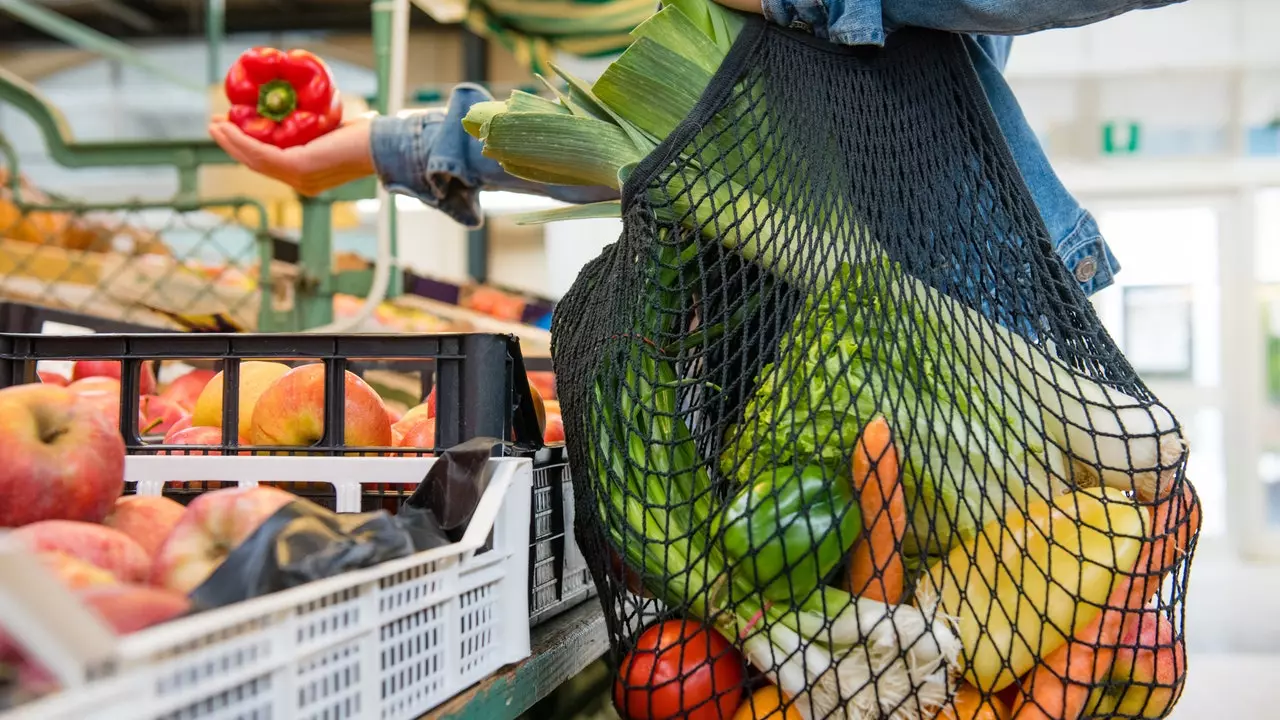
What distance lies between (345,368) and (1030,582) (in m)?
0.55

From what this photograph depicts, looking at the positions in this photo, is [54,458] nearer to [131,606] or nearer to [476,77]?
[131,606]

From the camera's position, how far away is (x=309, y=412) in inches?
40.9

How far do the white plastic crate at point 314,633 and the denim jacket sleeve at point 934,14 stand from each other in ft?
1.40

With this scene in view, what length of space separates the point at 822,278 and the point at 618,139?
9.4 inches

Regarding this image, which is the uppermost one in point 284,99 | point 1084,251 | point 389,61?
point 389,61

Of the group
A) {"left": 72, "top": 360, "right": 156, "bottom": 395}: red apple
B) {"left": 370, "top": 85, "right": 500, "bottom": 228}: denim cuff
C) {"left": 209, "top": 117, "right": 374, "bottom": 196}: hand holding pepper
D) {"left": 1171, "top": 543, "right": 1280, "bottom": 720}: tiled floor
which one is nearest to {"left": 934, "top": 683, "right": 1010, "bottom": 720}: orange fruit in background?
{"left": 370, "top": 85, "right": 500, "bottom": 228}: denim cuff

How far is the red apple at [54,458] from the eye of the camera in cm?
68

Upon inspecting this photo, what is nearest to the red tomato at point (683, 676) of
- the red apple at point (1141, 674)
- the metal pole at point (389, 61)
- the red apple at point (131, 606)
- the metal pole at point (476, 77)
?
the red apple at point (1141, 674)

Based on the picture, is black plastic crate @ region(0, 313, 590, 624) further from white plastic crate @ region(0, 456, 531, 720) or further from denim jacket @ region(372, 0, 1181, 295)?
denim jacket @ region(372, 0, 1181, 295)

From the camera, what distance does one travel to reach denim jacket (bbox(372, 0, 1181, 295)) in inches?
34.5

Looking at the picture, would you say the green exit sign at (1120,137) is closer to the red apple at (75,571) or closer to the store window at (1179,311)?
the store window at (1179,311)

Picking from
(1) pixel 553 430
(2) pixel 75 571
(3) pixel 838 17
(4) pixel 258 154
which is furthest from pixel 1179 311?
(2) pixel 75 571

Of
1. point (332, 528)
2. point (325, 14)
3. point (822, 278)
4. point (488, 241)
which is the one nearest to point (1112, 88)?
point (488, 241)

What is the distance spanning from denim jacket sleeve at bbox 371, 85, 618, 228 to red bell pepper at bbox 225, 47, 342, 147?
12cm
